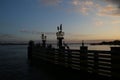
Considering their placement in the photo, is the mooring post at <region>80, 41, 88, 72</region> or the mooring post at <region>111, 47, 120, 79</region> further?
the mooring post at <region>80, 41, 88, 72</region>

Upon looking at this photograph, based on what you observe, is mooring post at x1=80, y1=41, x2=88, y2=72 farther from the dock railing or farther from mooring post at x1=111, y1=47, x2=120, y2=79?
mooring post at x1=111, y1=47, x2=120, y2=79

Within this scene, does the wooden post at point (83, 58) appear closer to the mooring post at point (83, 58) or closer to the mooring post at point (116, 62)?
the mooring post at point (83, 58)

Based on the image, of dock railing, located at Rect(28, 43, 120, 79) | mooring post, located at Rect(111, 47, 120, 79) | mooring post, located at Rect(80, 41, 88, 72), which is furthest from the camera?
mooring post, located at Rect(80, 41, 88, 72)

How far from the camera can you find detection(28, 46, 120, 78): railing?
968 cm

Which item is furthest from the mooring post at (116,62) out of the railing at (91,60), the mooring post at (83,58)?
the mooring post at (83,58)

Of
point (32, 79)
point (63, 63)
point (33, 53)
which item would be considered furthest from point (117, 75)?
point (33, 53)

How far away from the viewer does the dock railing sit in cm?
966

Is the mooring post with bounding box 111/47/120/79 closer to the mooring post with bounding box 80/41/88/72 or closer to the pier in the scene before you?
the pier

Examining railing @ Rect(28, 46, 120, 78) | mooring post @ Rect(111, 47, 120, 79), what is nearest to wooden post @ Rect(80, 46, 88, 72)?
railing @ Rect(28, 46, 120, 78)

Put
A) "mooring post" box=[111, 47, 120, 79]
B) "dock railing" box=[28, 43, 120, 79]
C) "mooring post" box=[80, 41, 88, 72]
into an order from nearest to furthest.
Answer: "mooring post" box=[111, 47, 120, 79] < "dock railing" box=[28, 43, 120, 79] < "mooring post" box=[80, 41, 88, 72]

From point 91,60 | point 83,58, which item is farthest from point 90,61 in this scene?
point 83,58

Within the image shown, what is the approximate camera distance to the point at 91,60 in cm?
1217

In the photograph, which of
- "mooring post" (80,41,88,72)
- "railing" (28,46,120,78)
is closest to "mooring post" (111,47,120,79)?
"railing" (28,46,120,78)

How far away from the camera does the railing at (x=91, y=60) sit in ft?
31.8
